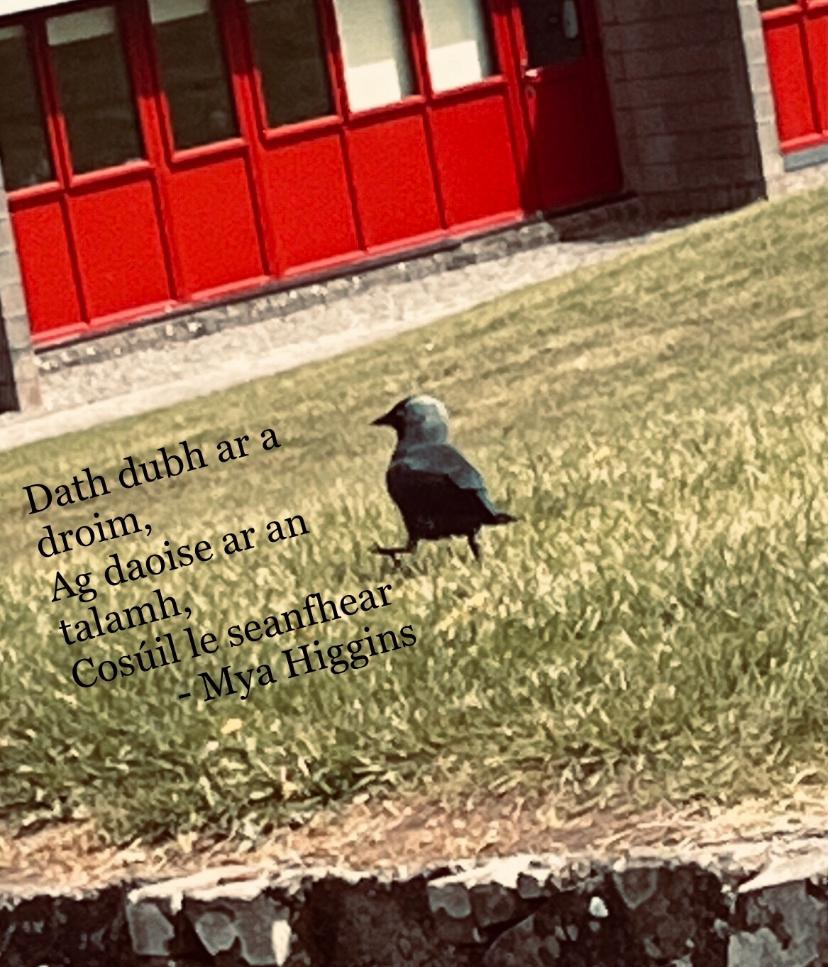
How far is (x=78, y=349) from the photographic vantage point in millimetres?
18859

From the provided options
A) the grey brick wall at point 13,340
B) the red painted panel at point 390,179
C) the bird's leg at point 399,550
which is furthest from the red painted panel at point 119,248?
the bird's leg at point 399,550

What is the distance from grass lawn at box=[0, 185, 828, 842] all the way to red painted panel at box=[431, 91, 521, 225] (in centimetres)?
797

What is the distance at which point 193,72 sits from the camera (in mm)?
19531

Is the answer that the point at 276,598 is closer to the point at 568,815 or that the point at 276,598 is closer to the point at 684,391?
the point at 568,815

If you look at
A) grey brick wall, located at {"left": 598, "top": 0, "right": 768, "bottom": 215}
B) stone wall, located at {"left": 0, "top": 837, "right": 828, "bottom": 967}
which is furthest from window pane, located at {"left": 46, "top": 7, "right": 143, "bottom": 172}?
stone wall, located at {"left": 0, "top": 837, "right": 828, "bottom": 967}

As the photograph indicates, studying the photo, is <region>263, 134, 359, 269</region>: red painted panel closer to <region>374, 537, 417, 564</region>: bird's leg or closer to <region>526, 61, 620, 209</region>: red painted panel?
<region>526, 61, 620, 209</region>: red painted panel

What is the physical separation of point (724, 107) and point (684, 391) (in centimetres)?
783

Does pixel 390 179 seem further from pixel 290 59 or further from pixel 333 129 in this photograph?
pixel 290 59

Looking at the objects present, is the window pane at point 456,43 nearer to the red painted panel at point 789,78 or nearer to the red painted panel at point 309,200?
the red painted panel at point 309,200

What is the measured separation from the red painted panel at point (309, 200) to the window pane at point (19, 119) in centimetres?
151

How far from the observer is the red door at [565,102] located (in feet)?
68.7

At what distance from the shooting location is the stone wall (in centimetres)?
622

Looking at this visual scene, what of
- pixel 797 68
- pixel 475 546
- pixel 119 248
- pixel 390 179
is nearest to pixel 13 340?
pixel 119 248

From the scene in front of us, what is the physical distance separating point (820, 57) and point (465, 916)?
52.2 ft
